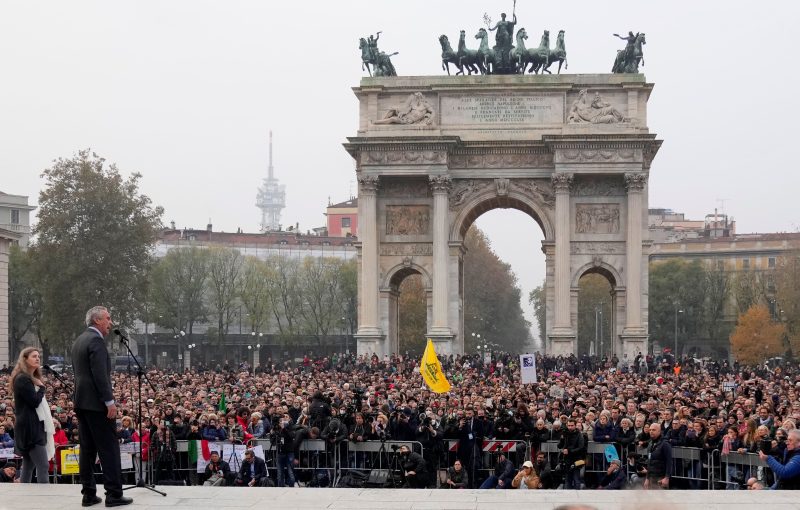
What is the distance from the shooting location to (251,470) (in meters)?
20.0

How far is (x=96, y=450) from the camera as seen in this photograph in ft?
42.1

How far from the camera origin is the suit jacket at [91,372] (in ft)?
40.7

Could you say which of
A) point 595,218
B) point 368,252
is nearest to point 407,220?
point 368,252

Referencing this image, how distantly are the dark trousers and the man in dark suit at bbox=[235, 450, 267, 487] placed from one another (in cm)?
718

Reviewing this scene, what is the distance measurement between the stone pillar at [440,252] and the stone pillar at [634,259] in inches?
297

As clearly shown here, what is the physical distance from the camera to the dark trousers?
1248cm

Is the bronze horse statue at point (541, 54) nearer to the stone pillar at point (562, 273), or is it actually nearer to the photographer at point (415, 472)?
the stone pillar at point (562, 273)

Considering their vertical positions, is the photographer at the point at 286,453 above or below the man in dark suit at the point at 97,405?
below

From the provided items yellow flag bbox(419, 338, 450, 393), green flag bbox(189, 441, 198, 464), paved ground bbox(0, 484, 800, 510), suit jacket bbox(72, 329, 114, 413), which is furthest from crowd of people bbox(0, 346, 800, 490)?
suit jacket bbox(72, 329, 114, 413)

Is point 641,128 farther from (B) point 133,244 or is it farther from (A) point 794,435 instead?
(A) point 794,435

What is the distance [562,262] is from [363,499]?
138 feet

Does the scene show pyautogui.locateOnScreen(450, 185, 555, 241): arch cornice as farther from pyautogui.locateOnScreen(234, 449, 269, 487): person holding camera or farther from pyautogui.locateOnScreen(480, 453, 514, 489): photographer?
pyautogui.locateOnScreen(234, 449, 269, 487): person holding camera

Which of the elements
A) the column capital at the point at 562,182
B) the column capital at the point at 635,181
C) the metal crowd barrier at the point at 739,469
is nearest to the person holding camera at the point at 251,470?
the metal crowd barrier at the point at 739,469

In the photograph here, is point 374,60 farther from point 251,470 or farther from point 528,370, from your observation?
point 251,470
